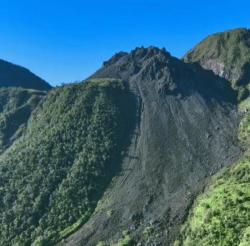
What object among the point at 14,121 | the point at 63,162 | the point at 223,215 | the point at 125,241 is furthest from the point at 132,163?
the point at 14,121

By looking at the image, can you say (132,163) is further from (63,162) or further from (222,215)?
(222,215)

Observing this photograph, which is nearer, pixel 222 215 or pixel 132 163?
pixel 222 215

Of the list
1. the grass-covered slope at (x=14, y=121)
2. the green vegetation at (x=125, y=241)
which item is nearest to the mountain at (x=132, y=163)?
the green vegetation at (x=125, y=241)

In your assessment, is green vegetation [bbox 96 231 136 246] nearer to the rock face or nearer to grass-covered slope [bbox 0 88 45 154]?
the rock face

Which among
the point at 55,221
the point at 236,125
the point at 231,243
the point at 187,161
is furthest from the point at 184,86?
the point at 231,243

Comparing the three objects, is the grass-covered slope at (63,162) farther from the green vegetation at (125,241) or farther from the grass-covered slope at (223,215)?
the grass-covered slope at (223,215)

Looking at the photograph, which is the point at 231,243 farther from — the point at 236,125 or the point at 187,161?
the point at 236,125
